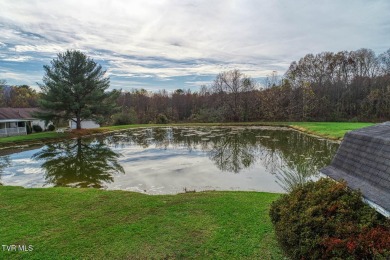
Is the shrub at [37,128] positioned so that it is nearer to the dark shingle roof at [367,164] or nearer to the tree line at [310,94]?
the tree line at [310,94]

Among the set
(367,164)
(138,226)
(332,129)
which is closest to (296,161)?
(367,164)

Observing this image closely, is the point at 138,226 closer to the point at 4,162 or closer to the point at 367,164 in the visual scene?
the point at 367,164

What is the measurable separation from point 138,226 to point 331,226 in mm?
3621

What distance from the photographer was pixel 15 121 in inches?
1121

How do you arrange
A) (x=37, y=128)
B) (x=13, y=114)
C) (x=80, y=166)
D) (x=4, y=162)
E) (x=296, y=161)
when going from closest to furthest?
(x=296, y=161)
(x=80, y=166)
(x=4, y=162)
(x=13, y=114)
(x=37, y=128)

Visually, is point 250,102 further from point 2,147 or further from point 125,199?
point 125,199

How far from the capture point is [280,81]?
145 ft

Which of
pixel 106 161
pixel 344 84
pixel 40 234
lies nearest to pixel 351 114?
pixel 344 84

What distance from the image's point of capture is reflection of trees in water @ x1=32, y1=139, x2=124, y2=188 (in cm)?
1030

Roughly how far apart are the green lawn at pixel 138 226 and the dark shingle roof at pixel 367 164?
5.51ft

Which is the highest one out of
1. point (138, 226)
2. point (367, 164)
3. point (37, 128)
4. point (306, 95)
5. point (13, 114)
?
point (306, 95)

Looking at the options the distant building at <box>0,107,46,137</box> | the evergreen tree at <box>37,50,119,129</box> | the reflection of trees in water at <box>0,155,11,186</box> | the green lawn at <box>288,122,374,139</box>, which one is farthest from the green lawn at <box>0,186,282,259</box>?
the distant building at <box>0,107,46,137</box>

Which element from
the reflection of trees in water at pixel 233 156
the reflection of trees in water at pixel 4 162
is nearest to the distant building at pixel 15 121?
the reflection of trees in water at pixel 4 162

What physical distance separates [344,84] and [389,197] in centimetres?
4294
